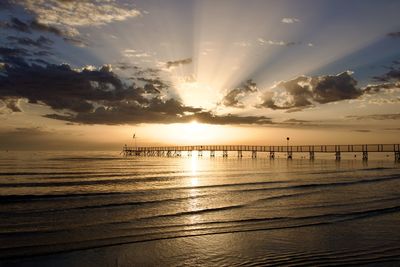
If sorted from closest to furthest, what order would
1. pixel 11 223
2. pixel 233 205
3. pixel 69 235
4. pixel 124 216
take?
pixel 69 235, pixel 11 223, pixel 124 216, pixel 233 205

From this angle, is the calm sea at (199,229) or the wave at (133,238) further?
the wave at (133,238)

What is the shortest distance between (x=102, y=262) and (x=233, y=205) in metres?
10.7

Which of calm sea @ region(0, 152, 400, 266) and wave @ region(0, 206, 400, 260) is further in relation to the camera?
wave @ region(0, 206, 400, 260)

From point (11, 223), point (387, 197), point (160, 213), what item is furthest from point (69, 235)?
point (387, 197)

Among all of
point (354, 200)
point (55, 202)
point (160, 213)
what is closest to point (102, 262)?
point (160, 213)

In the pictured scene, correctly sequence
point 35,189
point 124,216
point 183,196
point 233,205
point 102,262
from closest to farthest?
point 102,262 → point 124,216 → point 233,205 → point 183,196 → point 35,189

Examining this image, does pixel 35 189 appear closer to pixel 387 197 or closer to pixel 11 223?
pixel 11 223

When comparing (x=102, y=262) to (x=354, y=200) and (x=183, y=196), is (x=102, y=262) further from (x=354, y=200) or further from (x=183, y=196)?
(x=354, y=200)

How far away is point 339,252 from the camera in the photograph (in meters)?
10.4

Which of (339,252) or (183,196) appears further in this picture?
(183,196)

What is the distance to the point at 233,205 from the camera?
19438 millimetres

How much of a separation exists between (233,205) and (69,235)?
29.8ft

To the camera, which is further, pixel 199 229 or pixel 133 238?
pixel 199 229

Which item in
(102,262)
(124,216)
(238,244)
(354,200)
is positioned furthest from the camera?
(354,200)
